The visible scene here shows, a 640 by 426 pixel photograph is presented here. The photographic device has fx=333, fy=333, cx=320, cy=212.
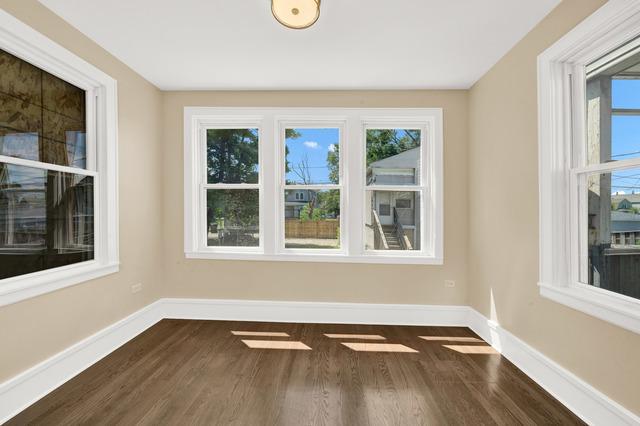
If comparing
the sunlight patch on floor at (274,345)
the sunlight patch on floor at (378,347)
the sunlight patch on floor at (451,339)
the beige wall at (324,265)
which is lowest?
the sunlight patch on floor at (451,339)

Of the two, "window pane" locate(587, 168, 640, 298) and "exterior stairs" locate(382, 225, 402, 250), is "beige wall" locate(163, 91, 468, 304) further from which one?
"window pane" locate(587, 168, 640, 298)

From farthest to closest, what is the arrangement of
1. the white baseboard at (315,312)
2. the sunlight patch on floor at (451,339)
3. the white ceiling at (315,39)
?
the white baseboard at (315,312) → the sunlight patch on floor at (451,339) → the white ceiling at (315,39)

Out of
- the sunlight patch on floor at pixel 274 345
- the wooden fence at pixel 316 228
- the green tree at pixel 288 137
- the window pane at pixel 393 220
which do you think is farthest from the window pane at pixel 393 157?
the sunlight patch on floor at pixel 274 345

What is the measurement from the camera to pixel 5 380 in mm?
2016

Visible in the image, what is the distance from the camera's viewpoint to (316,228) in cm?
382

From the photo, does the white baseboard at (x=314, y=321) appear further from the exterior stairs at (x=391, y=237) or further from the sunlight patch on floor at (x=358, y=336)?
the exterior stairs at (x=391, y=237)

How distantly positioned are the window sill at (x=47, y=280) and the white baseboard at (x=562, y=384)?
3491 mm

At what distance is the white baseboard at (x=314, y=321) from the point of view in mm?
2012

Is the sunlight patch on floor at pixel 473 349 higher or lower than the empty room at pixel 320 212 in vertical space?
lower

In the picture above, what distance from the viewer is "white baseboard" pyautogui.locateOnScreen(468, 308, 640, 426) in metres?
1.85

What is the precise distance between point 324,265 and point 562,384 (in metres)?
2.24

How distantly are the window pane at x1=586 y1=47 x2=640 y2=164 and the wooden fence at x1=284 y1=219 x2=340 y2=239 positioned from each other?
2358 mm

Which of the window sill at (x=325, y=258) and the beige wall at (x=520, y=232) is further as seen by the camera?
the window sill at (x=325, y=258)

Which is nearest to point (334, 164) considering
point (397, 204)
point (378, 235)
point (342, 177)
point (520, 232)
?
point (342, 177)
